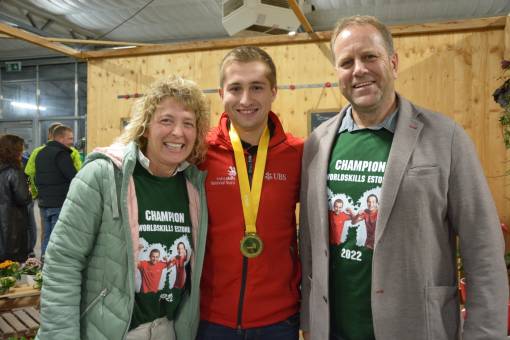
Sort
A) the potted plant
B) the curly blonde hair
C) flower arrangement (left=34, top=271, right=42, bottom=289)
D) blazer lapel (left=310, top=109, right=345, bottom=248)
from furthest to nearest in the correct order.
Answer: the potted plant
flower arrangement (left=34, top=271, right=42, bottom=289)
the curly blonde hair
blazer lapel (left=310, top=109, right=345, bottom=248)

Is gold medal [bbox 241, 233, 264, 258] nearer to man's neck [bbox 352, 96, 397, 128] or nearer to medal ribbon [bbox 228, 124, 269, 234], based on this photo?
medal ribbon [bbox 228, 124, 269, 234]

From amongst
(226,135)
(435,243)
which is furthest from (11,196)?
(435,243)

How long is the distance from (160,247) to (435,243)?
1057 mm

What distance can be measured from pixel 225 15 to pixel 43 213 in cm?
347

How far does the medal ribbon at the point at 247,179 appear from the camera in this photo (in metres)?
1.95

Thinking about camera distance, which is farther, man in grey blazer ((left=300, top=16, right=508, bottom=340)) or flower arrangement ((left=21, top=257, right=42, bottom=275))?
flower arrangement ((left=21, top=257, right=42, bottom=275))

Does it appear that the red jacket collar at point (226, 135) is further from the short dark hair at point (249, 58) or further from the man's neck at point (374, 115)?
the man's neck at point (374, 115)

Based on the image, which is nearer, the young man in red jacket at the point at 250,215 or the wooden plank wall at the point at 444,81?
the young man in red jacket at the point at 250,215

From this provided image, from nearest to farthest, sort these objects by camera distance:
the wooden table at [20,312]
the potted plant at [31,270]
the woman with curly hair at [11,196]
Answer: the wooden table at [20,312]
the potted plant at [31,270]
the woman with curly hair at [11,196]

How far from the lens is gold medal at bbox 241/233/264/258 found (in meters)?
1.89

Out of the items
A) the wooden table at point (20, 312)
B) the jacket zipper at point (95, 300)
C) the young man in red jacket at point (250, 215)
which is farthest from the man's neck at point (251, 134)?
the wooden table at point (20, 312)

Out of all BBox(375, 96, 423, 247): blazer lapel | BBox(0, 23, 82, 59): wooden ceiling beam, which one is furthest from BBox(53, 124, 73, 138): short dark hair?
BBox(375, 96, 423, 247): blazer lapel

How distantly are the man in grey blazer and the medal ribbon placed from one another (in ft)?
0.85

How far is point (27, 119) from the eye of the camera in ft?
39.9
